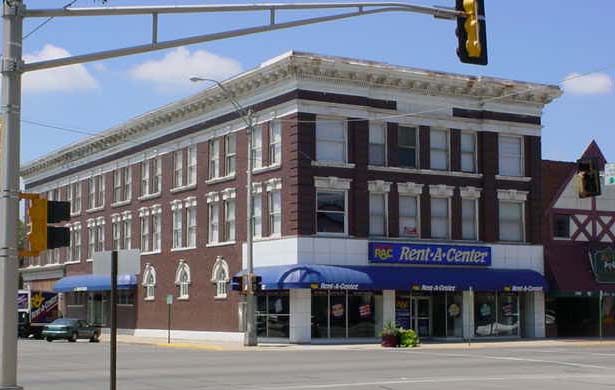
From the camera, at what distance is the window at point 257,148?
44531 mm

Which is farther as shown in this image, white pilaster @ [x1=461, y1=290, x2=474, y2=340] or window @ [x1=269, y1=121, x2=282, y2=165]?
white pilaster @ [x1=461, y1=290, x2=474, y2=340]

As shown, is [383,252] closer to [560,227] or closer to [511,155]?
[511,155]

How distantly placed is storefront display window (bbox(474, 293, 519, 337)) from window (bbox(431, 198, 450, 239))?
11.7 feet

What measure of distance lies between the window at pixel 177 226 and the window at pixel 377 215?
1257cm

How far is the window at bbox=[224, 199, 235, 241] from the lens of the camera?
46.6 m

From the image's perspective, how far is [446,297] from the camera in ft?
150

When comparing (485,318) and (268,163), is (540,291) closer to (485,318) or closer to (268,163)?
(485,318)

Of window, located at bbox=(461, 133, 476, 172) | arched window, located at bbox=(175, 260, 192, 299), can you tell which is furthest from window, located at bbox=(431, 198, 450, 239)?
arched window, located at bbox=(175, 260, 192, 299)

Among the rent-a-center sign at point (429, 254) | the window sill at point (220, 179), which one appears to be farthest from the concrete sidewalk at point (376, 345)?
the window sill at point (220, 179)

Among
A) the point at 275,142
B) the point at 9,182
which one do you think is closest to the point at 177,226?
the point at 275,142

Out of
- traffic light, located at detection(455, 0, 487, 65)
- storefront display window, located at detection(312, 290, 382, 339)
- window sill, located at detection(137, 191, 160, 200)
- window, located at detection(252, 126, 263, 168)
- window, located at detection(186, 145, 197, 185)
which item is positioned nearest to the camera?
traffic light, located at detection(455, 0, 487, 65)

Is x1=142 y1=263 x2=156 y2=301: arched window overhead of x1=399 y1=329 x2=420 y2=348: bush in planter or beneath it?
overhead

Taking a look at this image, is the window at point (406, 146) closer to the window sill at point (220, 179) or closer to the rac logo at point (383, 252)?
the rac logo at point (383, 252)

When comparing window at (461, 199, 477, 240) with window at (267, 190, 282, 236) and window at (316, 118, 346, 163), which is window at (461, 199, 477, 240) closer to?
window at (316, 118, 346, 163)
